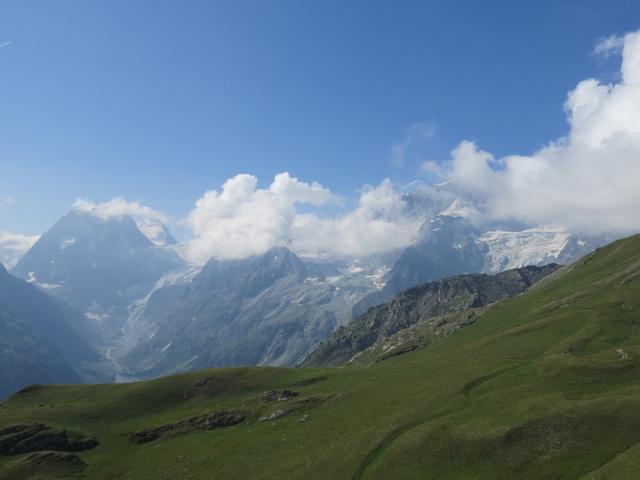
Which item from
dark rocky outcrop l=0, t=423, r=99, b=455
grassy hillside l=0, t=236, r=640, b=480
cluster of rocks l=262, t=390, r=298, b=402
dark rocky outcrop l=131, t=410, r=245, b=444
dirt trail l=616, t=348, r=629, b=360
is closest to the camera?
grassy hillside l=0, t=236, r=640, b=480

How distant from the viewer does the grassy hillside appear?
61559 millimetres

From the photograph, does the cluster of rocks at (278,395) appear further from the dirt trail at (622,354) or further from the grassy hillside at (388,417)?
the dirt trail at (622,354)

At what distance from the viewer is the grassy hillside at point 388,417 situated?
61559 millimetres

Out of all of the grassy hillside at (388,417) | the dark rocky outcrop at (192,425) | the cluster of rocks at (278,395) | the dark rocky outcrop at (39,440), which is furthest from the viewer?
the cluster of rocks at (278,395)

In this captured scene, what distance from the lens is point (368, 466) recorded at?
215 ft

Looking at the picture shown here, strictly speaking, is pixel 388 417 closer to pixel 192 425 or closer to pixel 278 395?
pixel 278 395

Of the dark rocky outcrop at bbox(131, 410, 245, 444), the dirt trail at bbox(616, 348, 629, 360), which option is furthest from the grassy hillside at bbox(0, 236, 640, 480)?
the dirt trail at bbox(616, 348, 629, 360)

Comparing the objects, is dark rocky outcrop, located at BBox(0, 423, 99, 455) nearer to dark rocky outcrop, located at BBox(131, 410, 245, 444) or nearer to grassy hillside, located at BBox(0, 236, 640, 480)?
grassy hillside, located at BBox(0, 236, 640, 480)

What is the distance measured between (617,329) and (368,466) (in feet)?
266

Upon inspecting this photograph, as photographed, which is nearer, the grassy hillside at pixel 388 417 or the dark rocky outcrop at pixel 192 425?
the grassy hillside at pixel 388 417

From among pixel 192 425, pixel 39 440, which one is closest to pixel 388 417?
pixel 192 425

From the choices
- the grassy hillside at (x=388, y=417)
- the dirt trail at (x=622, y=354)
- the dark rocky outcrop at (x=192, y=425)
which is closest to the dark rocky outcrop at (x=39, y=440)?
the grassy hillside at (x=388, y=417)

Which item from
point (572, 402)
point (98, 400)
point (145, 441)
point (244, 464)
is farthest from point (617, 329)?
point (98, 400)

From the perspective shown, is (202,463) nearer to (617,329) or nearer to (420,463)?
(420,463)
